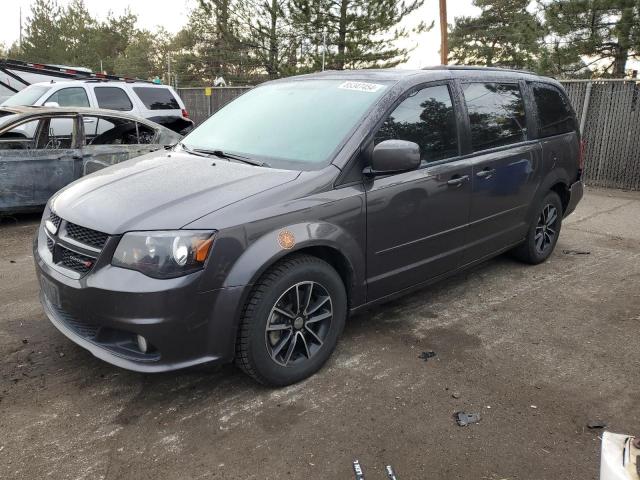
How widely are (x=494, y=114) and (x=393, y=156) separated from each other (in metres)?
1.64

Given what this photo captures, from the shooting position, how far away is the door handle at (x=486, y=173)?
4172 mm

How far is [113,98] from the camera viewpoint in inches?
412

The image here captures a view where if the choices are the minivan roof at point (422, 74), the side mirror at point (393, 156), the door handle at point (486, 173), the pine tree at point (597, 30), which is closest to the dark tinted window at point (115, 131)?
the minivan roof at point (422, 74)

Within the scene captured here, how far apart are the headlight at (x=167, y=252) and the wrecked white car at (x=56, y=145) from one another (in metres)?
3.85

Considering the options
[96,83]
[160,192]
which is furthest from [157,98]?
[160,192]

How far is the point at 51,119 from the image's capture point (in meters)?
7.16

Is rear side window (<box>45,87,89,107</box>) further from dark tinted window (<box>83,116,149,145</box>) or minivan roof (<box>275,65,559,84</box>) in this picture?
minivan roof (<box>275,65,559,84</box>)

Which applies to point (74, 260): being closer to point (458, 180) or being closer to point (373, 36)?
point (458, 180)

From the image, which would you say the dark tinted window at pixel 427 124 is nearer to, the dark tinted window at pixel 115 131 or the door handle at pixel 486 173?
the door handle at pixel 486 173

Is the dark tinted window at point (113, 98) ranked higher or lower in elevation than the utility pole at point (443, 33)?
lower

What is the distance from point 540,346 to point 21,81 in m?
11.9

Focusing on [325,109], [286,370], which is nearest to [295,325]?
[286,370]

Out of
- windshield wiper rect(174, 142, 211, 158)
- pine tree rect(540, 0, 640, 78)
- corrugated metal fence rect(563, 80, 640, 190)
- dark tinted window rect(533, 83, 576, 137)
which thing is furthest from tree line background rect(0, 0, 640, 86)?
windshield wiper rect(174, 142, 211, 158)

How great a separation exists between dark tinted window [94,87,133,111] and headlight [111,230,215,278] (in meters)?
8.48
